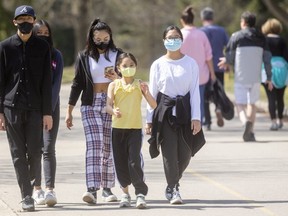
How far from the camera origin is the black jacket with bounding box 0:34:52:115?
10414mm

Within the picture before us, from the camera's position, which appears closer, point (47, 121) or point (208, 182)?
point (47, 121)

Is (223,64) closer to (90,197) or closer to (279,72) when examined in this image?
(279,72)

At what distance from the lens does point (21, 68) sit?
1041 centimetres

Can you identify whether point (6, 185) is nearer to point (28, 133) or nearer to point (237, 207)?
point (28, 133)

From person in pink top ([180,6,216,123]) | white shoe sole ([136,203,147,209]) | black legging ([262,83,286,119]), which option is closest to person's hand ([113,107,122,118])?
white shoe sole ([136,203,147,209])

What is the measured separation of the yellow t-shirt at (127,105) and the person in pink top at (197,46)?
6.71 m

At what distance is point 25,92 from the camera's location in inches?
410

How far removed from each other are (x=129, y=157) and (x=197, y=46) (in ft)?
22.8

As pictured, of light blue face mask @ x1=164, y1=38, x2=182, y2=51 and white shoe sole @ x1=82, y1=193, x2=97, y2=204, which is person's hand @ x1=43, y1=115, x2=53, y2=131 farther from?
light blue face mask @ x1=164, y1=38, x2=182, y2=51

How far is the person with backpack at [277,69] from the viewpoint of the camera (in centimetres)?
1911

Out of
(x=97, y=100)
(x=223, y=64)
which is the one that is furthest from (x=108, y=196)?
(x=223, y=64)

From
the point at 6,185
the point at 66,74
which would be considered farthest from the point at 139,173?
the point at 66,74

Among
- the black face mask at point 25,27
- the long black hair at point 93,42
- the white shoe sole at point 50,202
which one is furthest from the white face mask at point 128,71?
the white shoe sole at point 50,202

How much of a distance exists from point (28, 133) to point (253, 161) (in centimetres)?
478
